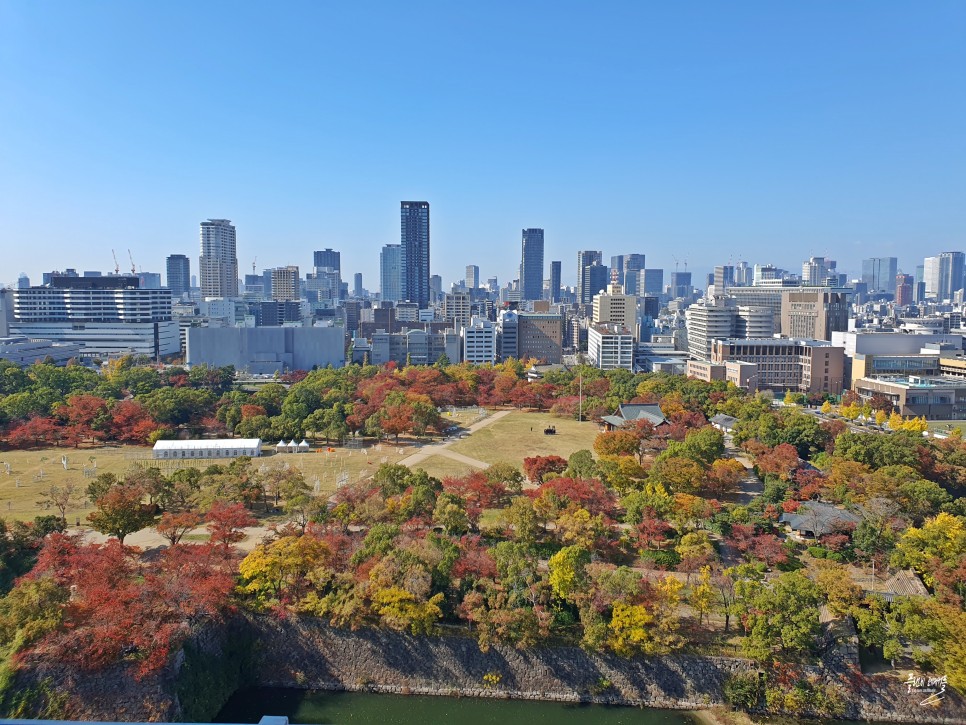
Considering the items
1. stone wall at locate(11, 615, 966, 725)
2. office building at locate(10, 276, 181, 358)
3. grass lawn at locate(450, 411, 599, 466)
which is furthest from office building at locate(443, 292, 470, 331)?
stone wall at locate(11, 615, 966, 725)

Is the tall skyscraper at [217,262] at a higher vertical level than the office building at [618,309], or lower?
higher

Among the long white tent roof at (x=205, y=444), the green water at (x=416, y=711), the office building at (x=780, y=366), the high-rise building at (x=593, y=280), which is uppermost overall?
the high-rise building at (x=593, y=280)

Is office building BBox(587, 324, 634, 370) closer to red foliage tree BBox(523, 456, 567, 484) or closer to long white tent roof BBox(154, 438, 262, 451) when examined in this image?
red foliage tree BBox(523, 456, 567, 484)

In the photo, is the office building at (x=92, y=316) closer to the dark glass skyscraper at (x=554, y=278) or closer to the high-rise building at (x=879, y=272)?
the dark glass skyscraper at (x=554, y=278)

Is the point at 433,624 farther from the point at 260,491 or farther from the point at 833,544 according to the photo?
the point at 833,544

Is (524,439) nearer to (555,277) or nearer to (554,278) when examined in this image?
(555,277)

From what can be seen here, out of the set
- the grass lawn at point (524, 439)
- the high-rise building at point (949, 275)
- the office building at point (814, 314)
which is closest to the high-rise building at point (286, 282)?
the office building at point (814, 314)

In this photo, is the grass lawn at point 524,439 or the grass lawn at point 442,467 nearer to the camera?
the grass lawn at point 442,467

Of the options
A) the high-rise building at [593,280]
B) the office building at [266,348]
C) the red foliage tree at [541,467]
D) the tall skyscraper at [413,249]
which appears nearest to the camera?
the red foliage tree at [541,467]

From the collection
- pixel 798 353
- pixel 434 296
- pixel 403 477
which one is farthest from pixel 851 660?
pixel 434 296
